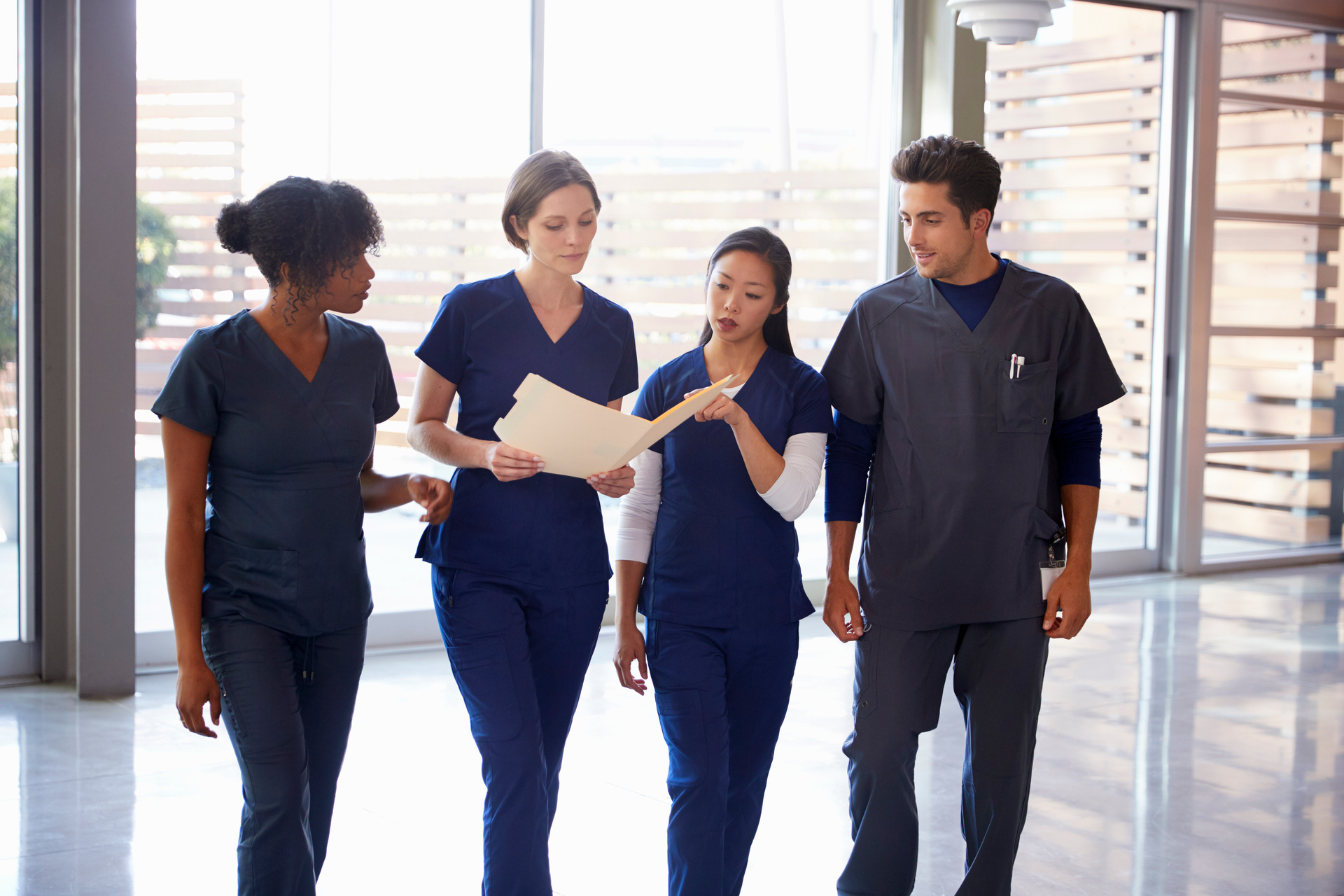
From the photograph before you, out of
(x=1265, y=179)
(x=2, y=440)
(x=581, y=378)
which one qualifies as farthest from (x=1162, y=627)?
(x=2, y=440)

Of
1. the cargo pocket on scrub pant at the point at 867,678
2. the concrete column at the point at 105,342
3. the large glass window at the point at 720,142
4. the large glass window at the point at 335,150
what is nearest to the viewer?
the cargo pocket on scrub pant at the point at 867,678

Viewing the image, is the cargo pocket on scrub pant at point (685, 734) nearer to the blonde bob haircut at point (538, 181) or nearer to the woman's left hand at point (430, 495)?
the woman's left hand at point (430, 495)

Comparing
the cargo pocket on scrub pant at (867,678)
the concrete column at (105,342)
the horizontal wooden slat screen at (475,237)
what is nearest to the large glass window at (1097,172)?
the horizontal wooden slat screen at (475,237)

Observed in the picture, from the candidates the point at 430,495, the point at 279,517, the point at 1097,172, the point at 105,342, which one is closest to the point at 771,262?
the point at 430,495

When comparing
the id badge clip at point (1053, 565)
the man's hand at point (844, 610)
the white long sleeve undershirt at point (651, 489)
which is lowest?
the man's hand at point (844, 610)

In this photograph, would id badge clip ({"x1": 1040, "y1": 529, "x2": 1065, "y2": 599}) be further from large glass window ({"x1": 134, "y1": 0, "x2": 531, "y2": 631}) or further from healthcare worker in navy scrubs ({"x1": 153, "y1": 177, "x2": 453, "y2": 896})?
large glass window ({"x1": 134, "y1": 0, "x2": 531, "y2": 631})

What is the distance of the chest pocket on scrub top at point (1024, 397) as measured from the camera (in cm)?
220

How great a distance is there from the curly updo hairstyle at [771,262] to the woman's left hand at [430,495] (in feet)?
1.85

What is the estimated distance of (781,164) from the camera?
18.7 feet

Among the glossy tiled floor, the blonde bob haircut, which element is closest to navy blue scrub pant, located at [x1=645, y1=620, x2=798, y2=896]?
the glossy tiled floor

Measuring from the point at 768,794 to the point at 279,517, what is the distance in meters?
1.87

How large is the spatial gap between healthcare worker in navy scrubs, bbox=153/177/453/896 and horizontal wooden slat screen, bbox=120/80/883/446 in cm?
267

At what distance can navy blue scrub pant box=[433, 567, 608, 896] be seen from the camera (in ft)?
6.75

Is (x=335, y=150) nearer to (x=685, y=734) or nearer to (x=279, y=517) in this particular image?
(x=279, y=517)
